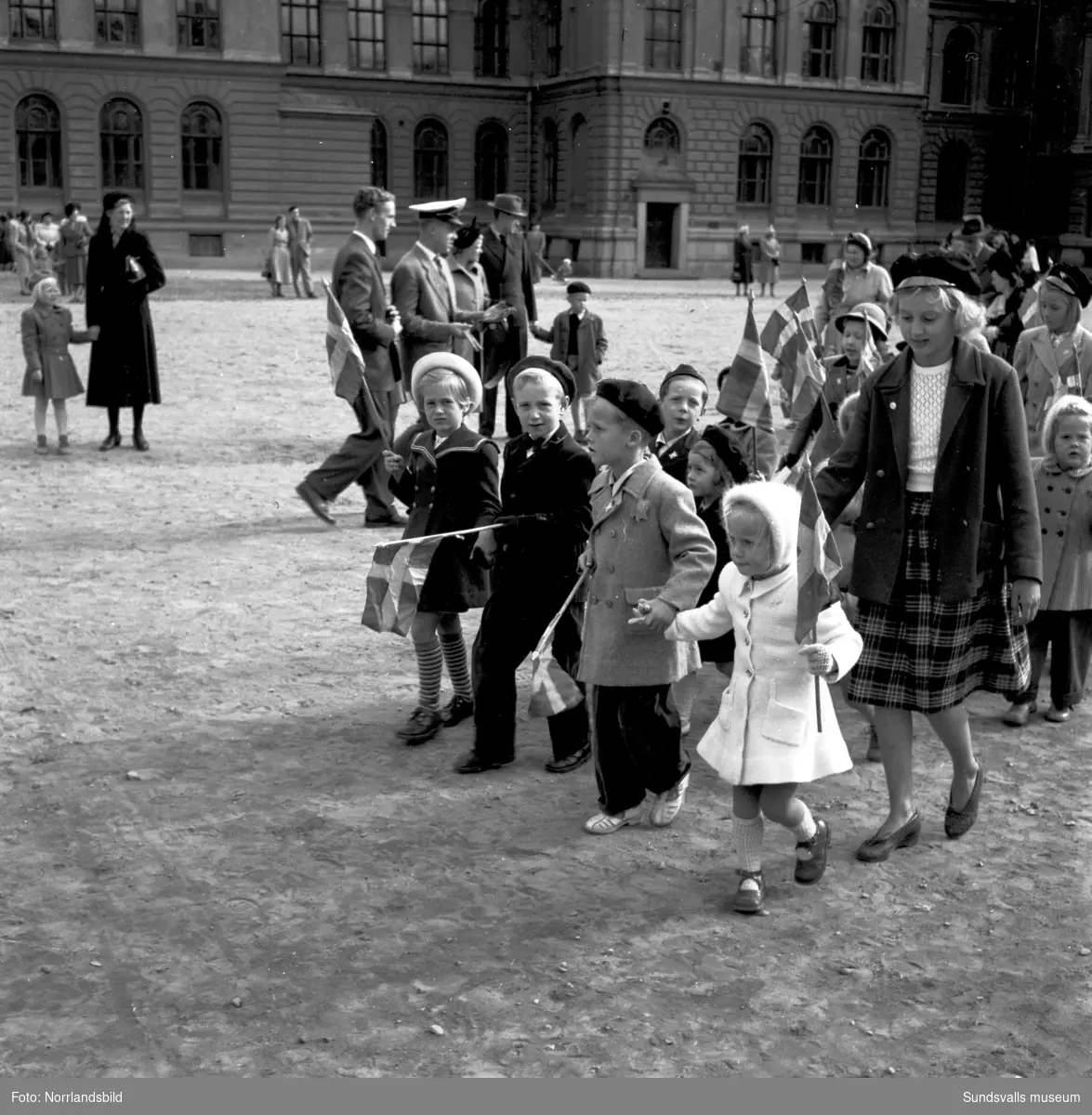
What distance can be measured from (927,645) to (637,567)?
0.90 metres

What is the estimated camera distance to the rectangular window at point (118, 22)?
40344mm

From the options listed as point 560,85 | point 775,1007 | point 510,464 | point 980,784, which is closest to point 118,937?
point 775,1007

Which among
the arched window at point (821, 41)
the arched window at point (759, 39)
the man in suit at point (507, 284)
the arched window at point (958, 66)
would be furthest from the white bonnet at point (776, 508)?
the arched window at point (958, 66)

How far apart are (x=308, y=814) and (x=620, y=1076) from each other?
1.86 meters

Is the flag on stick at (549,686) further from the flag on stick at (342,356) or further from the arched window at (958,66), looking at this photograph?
the arched window at (958,66)

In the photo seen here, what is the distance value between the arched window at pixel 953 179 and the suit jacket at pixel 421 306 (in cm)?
4530

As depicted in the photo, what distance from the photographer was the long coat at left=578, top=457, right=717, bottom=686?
179 inches

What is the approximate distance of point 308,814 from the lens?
490 centimetres

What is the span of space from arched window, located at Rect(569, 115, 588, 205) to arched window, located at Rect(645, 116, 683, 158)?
6.51 ft

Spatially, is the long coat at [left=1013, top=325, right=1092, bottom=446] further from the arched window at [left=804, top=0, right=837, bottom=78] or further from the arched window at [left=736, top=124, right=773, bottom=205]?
the arched window at [left=804, top=0, right=837, bottom=78]

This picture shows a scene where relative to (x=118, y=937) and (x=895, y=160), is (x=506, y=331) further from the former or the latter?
(x=895, y=160)

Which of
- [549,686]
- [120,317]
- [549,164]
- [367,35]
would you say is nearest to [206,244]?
[367,35]

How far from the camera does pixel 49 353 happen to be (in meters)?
11.6

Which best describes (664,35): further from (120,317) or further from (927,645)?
(927,645)
